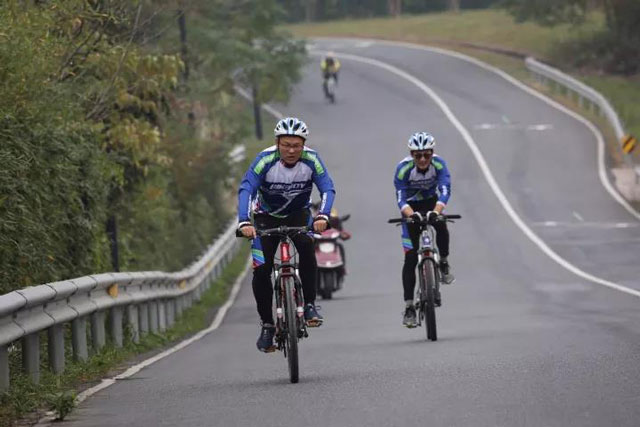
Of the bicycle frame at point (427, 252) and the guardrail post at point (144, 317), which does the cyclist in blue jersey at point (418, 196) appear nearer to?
the bicycle frame at point (427, 252)

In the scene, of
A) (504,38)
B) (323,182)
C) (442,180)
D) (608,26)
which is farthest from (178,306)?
(504,38)

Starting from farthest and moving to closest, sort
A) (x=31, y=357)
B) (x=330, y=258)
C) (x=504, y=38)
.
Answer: (x=504, y=38) < (x=330, y=258) < (x=31, y=357)

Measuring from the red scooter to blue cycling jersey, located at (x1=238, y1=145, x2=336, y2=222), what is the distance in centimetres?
1188

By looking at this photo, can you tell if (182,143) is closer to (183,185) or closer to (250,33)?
(183,185)

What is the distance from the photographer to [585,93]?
5244 centimetres

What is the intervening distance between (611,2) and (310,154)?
49.2 meters

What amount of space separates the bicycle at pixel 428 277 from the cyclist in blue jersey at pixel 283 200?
303 centimetres

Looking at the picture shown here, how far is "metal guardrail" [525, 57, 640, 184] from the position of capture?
148 ft

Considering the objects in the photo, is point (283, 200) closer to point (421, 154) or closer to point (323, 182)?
point (323, 182)

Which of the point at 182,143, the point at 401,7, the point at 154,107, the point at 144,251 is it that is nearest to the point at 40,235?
the point at 154,107

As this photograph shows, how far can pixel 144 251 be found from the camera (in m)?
26.9

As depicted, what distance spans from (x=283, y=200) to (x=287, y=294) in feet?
2.87

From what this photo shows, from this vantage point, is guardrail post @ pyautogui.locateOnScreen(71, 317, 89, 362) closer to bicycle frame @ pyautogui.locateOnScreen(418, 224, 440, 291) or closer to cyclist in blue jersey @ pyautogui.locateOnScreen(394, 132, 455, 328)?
cyclist in blue jersey @ pyautogui.locateOnScreen(394, 132, 455, 328)

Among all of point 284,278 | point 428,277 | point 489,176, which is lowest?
point 489,176
